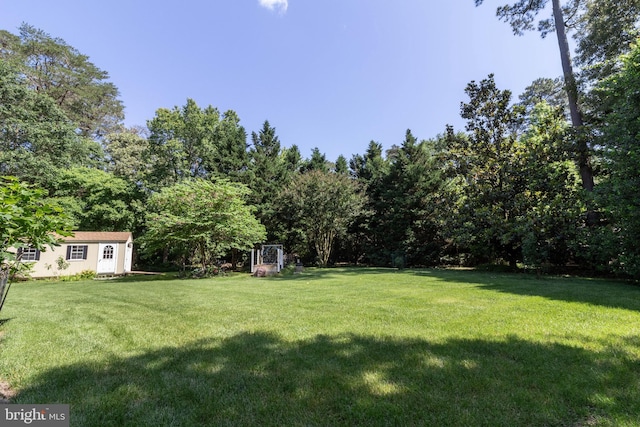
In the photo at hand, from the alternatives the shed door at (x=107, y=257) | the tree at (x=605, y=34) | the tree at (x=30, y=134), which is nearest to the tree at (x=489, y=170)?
the tree at (x=605, y=34)

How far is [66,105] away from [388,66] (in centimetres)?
3017

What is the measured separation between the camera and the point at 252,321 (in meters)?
4.74

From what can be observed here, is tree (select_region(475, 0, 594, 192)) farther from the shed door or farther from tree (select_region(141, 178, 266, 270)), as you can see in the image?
the shed door

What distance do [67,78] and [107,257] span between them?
777 inches

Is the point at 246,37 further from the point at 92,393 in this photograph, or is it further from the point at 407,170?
the point at 92,393

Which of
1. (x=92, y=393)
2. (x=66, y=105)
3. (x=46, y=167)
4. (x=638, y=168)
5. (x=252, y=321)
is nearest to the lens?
(x=92, y=393)

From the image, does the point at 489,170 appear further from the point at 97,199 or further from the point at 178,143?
the point at 97,199

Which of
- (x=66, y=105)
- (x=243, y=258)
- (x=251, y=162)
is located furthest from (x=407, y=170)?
(x=66, y=105)

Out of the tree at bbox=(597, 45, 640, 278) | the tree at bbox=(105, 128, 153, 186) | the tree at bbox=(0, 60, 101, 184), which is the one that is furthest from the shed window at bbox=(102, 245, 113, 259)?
the tree at bbox=(597, 45, 640, 278)

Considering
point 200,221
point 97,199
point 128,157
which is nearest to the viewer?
point 200,221

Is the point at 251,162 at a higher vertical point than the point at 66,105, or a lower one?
lower

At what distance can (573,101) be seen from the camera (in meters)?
14.0

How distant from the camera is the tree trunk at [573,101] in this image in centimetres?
1291

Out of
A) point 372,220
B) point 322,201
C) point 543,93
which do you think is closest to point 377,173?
point 372,220
